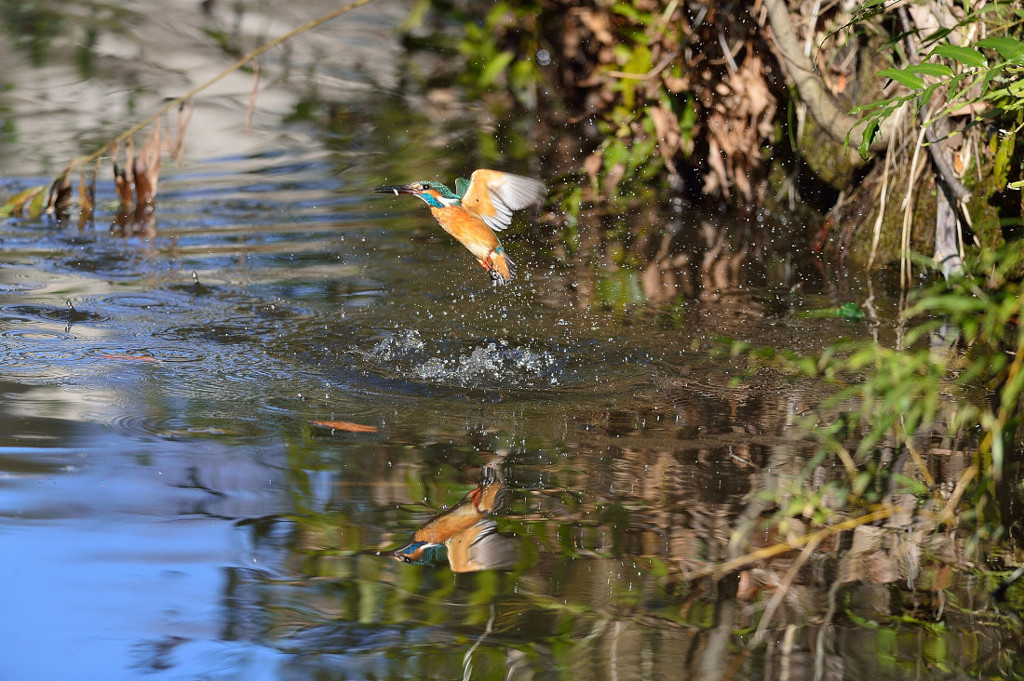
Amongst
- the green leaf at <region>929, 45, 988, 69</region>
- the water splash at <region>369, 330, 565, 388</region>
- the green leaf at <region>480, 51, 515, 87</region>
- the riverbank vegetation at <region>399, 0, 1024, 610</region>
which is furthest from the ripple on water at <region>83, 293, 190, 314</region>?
the green leaf at <region>480, 51, 515, 87</region>

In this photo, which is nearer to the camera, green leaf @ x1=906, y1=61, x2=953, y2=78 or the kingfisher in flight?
green leaf @ x1=906, y1=61, x2=953, y2=78

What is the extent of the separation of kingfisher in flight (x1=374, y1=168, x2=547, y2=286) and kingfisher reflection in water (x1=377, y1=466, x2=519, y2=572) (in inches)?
40.1

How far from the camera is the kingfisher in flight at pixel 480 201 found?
11.7ft

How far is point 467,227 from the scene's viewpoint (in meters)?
3.69

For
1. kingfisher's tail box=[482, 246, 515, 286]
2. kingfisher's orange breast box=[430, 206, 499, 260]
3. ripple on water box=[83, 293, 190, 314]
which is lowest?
ripple on water box=[83, 293, 190, 314]

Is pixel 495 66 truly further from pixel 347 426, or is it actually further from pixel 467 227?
pixel 347 426

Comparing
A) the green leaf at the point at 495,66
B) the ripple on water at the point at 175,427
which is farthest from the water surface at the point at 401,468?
the green leaf at the point at 495,66

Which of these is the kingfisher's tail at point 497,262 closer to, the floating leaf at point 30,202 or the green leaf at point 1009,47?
the green leaf at point 1009,47

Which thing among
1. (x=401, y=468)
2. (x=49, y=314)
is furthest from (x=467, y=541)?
(x=49, y=314)

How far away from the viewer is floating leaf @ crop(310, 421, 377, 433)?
3.37 meters

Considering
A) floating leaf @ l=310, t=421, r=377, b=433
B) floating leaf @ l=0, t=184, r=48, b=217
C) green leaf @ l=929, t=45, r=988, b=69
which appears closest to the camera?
green leaf @ l=929, t=45, r=988, b=69

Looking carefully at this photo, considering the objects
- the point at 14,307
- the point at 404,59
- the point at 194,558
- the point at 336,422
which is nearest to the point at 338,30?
the point at 404,59

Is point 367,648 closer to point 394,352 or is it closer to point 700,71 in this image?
point 394,352

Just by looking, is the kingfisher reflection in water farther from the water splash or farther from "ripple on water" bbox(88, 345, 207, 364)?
"ripple on water" bbox(88, 345, 207, 364)
